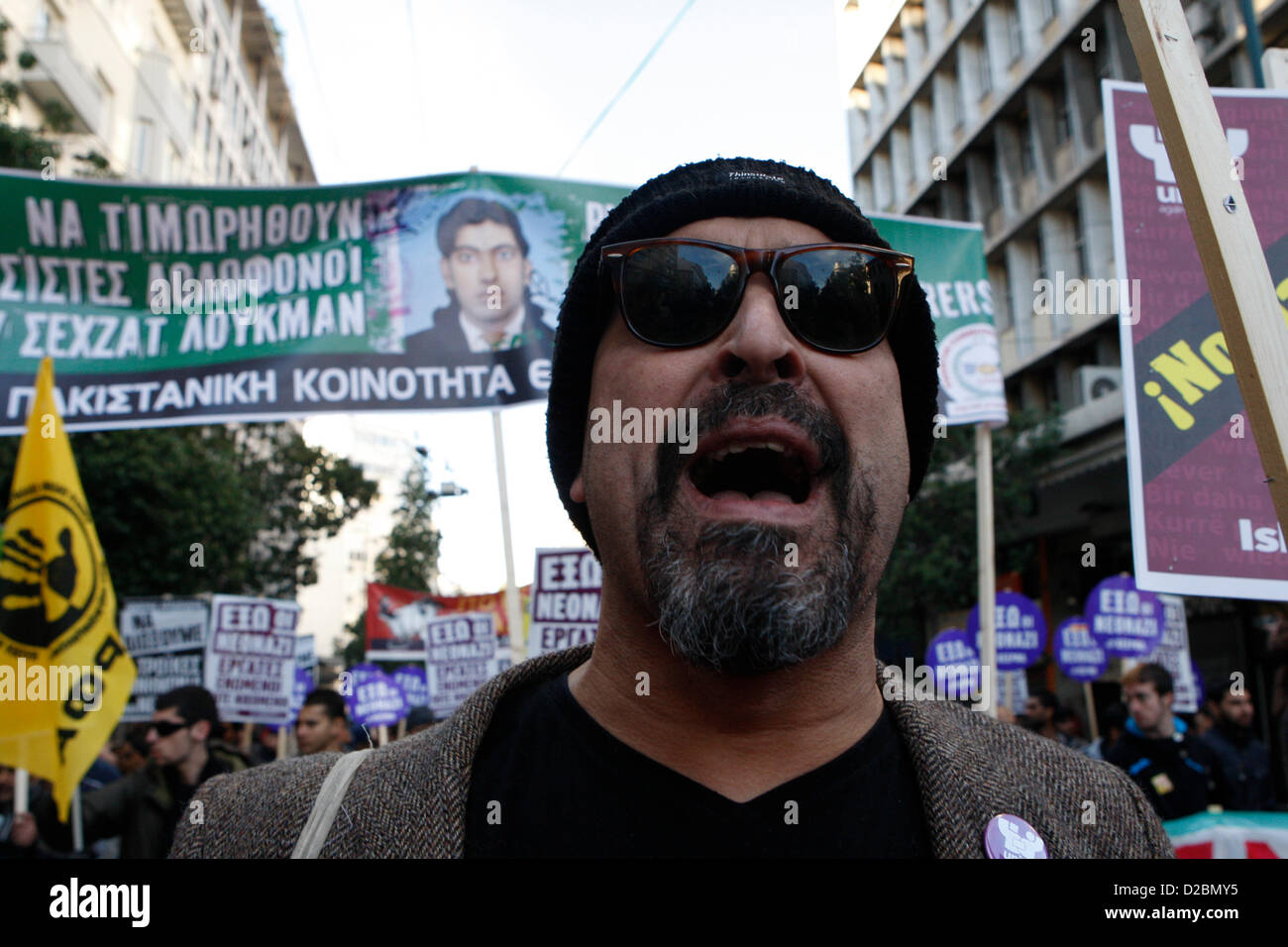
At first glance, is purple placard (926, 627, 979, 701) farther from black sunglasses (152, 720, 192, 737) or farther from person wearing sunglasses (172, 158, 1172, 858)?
person wearing sunglasses (172, 158, 1172, 858)

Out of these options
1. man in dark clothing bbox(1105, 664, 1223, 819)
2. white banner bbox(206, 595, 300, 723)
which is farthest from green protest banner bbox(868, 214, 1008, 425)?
white banner bbox(206, 595, 300, 723)

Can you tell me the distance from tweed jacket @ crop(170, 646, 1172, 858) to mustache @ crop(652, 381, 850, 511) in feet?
1.42

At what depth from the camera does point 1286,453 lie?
1.15 meters

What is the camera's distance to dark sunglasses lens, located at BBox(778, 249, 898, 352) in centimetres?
149

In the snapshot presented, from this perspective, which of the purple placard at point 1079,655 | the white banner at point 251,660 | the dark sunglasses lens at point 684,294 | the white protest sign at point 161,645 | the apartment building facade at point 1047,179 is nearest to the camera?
the dark sunglasses lens at point 684,294

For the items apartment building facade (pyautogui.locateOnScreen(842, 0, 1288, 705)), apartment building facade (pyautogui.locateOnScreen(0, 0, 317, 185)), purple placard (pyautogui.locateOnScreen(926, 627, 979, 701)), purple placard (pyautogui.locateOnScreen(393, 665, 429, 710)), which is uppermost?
apartment building facade (pyautogui.locateOnScreen(0, 0, 317, 185))

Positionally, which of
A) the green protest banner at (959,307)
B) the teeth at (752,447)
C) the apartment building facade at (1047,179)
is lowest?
the teeth at (752,447)

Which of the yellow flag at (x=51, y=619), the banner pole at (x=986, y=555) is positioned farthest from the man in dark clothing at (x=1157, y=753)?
the yellow flag at (x=51, y=619)

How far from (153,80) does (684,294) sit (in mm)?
30694

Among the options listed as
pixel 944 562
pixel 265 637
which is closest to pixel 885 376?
pixel 265 637

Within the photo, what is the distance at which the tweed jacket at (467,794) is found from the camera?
137 centimetres

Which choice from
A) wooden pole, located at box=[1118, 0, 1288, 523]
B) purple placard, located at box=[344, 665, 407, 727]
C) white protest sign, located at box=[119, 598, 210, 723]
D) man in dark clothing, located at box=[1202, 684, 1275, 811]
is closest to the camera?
wooden pole, located at box=[1118, 0, 1288, 523]

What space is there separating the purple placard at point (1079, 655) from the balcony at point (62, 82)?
1869cm

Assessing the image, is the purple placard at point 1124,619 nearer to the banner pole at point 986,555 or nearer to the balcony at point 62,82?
the banner pole at point 986,555
